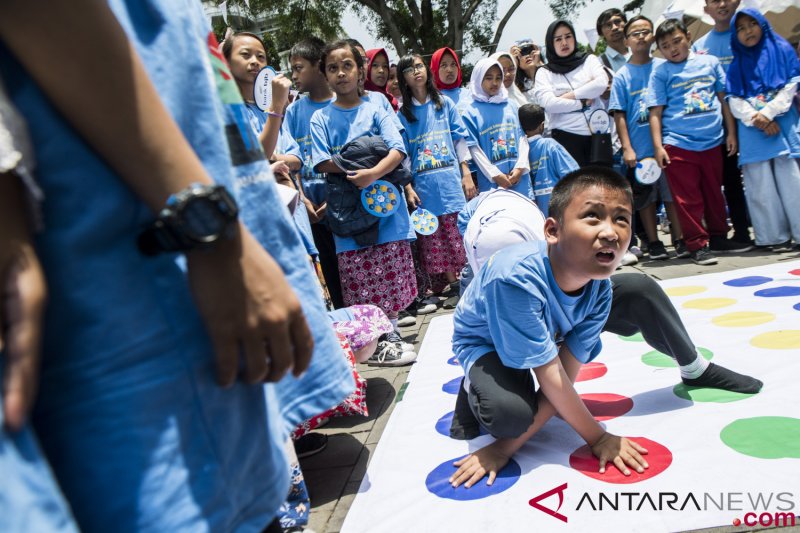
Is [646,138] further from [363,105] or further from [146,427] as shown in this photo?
[146,427]

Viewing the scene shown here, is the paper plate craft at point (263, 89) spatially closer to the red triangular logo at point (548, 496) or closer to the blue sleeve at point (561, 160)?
the red triangular logo at point (548, 496)

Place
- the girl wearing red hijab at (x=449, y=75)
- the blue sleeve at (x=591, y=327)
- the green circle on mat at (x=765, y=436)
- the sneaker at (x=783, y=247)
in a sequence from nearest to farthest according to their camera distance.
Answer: the green circle on mat at (x=765, y=436)
the blue sleeve at (x=591, y=327)
the sneaker at (x=783, y=247)
the girl wearing red hijab at (x=449, y=75)

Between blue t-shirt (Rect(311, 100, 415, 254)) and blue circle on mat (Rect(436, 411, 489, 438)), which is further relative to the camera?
blue t-shirt (Rect(311, 100, 415, 254))

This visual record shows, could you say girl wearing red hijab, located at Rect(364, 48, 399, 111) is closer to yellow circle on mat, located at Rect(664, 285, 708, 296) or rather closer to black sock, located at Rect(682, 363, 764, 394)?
yellow circle on mat, located at Rect(664, 285, 708, 296)

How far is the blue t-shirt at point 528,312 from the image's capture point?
1.65 meters

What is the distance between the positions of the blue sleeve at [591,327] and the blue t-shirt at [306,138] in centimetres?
210

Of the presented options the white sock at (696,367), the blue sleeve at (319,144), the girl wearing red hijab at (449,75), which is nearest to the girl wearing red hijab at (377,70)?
the girl wearing red hijab at (449,75)

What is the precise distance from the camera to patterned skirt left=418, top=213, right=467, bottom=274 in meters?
4.38

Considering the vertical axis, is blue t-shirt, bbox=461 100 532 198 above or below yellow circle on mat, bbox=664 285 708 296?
above

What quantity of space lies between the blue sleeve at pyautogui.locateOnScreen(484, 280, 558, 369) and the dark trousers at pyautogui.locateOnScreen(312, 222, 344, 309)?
219cm

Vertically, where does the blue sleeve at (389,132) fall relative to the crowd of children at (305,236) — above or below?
above

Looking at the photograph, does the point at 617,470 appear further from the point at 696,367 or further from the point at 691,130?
the point at 691,130

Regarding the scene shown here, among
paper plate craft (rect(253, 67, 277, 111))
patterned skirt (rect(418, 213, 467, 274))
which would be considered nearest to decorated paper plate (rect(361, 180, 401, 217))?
patterned skirt (rect(418, 213, 467, 274))

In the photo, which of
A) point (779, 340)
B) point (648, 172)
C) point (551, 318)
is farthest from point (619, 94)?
point (551, 318)
